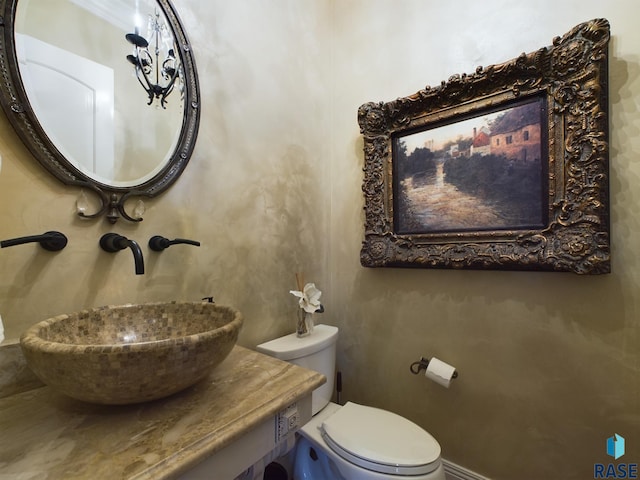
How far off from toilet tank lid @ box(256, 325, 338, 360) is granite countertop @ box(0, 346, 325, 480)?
19.0 inches

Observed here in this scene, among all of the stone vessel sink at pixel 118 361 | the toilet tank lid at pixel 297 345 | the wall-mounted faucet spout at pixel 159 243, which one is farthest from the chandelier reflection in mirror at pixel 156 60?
the toilet tank lid at pixel 297 345

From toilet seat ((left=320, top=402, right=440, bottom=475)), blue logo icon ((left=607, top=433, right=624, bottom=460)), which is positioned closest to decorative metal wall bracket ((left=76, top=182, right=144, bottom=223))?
toilet seat ((left=320, top=402, right=440, bottom=475))

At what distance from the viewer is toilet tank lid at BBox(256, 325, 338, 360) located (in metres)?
1.21

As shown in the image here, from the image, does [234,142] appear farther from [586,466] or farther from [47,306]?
[586,466]

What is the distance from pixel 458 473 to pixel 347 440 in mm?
698

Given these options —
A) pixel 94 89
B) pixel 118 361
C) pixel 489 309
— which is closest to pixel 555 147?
pixel 489 309

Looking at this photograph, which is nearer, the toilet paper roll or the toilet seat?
the toilet seat

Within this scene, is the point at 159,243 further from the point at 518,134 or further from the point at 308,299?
the point at 518,134

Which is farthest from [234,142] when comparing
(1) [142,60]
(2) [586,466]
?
(2) [586,466]

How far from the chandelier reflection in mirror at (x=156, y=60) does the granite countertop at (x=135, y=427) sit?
0.94m

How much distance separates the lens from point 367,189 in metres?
1.55

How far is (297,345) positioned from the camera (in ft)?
4.18

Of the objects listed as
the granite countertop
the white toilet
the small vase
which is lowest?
the white toilet

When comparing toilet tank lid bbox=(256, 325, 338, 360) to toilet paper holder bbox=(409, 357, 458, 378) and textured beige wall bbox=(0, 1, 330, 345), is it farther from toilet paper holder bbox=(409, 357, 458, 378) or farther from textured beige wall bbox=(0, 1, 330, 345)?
toilet paper holder bbox=(409, 357, 458, 378)
